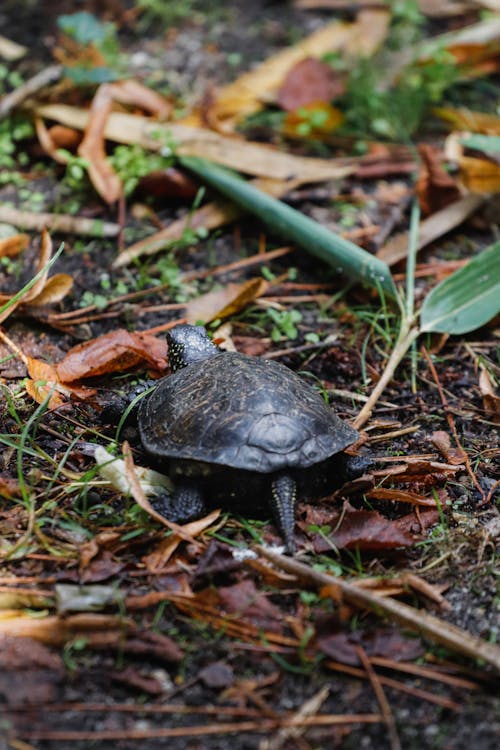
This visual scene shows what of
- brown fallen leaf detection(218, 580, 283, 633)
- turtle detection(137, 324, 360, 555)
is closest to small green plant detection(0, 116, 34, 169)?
turtle detection(137, 324, 360, 555)

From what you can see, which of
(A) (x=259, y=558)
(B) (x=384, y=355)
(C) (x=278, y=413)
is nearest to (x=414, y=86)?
(B) (x=384, y=355)

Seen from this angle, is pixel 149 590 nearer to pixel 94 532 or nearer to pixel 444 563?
pixel 94 532

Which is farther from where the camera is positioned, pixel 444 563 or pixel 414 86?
pixel 414 86

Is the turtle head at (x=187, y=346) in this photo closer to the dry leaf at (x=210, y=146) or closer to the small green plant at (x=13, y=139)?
the dry leaf at (x=210, y=146)

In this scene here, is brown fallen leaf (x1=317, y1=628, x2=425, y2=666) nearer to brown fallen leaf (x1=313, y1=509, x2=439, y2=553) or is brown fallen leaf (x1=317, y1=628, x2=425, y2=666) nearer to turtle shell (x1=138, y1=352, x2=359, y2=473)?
brown fallen leaf (x1=313, y1=509, x2=439, y2=553)

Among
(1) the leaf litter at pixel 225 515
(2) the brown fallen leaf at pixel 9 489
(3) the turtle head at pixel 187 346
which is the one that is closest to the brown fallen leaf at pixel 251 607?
(1) the leaf litter at pixel 225 515

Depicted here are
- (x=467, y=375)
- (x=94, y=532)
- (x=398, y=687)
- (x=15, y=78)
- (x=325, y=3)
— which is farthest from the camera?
(x=325, y=3)
